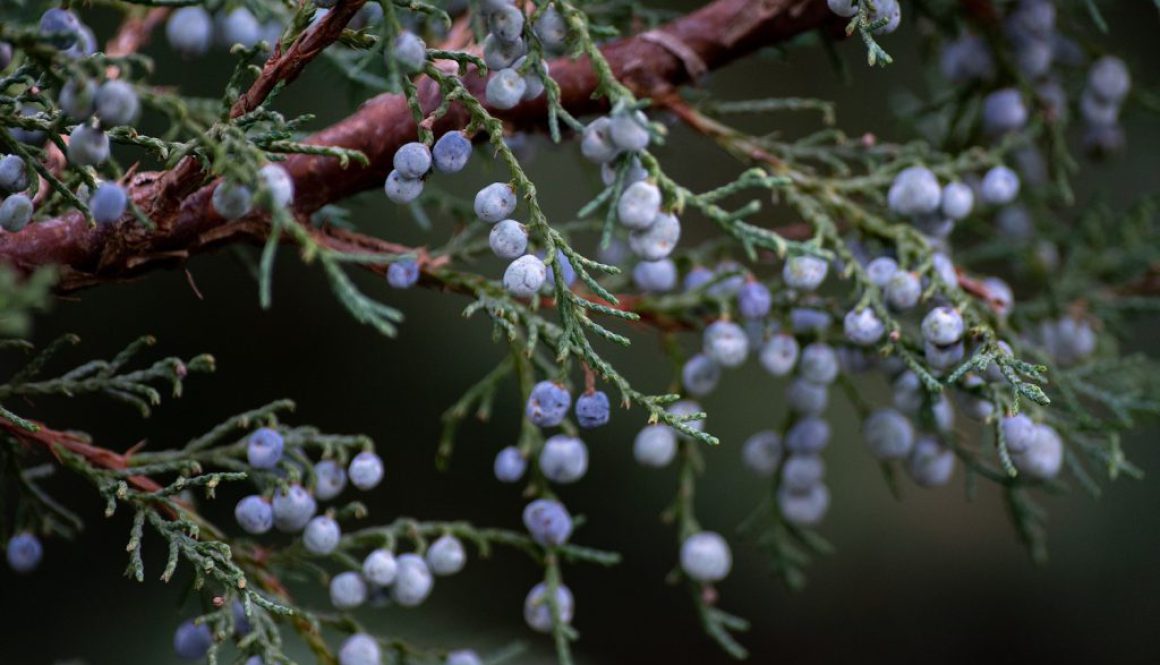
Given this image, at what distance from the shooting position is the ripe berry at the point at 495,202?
95cm

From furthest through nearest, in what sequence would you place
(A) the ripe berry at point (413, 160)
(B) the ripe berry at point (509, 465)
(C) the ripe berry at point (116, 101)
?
(B) the ripe berry at point (509, 465), (A) the ripe berry at point (413, 160), (C) the ripe berry at point (116, 101)

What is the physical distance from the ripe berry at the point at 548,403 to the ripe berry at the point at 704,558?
1.39 feet

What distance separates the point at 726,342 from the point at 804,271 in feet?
0.44

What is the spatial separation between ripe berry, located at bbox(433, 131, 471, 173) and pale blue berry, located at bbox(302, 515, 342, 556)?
16.6 inches

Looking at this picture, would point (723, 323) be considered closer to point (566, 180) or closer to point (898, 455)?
point (898, 455)

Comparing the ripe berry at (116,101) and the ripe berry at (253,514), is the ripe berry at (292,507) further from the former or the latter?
the ripe berry at (116,101)

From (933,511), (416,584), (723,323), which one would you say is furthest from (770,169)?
(933,511)

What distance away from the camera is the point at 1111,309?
169 cm

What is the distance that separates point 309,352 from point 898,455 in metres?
1.46

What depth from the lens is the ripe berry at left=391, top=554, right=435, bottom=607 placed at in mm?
1234

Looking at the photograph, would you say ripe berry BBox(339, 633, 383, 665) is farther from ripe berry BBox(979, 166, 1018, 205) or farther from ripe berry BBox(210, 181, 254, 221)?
ripe berry BBox(979, 166, 1018, 205)

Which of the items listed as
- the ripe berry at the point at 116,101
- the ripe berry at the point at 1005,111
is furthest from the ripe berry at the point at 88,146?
the ripe berry at the point at 1005,111

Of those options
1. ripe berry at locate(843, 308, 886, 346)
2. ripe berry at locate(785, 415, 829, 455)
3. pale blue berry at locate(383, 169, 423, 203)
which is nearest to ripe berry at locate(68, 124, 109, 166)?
pale blue berry at locate(383, 169, 423, 203)

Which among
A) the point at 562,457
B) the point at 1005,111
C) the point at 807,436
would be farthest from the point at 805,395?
the point at 1005,111
